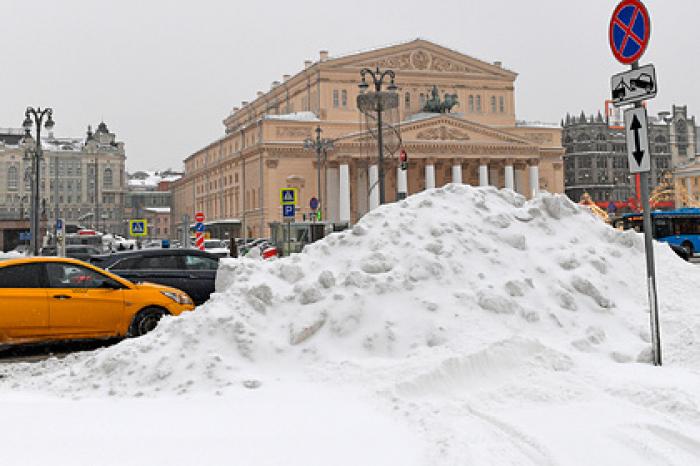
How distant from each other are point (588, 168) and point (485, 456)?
10322cm

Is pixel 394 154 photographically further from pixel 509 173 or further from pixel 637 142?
pixel 637 142

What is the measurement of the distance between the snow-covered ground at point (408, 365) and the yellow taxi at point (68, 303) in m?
0.95

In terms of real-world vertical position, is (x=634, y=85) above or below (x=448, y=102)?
below

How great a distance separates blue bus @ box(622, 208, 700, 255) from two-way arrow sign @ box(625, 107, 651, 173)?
85.8 ft

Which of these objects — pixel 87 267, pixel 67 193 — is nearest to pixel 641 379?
pixel 87 267

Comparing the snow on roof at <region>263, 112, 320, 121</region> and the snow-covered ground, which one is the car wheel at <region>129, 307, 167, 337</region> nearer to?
the snow-covered ground

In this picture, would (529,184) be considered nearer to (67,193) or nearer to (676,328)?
(676,328)

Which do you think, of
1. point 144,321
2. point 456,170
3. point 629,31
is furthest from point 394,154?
point 629,31

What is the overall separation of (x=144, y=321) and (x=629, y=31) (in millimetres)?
7338

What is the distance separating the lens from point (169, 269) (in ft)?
42.6

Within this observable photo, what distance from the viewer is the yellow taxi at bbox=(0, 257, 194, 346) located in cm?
866

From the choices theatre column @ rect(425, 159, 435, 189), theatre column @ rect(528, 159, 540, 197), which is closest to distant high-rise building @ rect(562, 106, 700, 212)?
theatre column @ rect(528, 159, 540, 197)

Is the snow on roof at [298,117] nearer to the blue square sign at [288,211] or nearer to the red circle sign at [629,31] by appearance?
the blue square sign at [288,211]

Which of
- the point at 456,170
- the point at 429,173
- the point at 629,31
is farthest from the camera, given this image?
the point at 456,170
